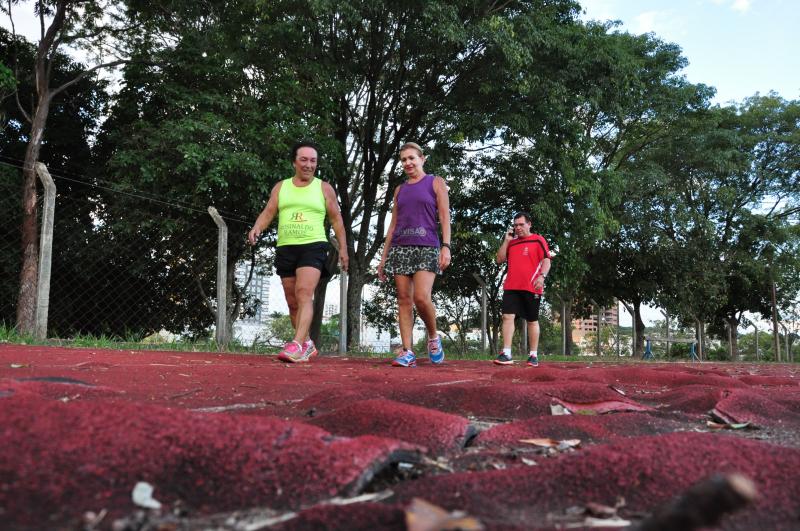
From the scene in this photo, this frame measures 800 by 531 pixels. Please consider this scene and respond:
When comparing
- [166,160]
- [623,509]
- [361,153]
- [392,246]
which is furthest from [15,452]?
[361,153]

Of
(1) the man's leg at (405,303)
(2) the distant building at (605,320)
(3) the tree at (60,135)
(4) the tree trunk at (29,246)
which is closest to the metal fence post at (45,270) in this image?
(1) the man's leg at (405,303)

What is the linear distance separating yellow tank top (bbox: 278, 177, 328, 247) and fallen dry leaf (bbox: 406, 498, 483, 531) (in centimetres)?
416

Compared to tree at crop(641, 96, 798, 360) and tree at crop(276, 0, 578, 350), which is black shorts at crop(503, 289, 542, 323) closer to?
tree at crop(276, 0, 578, 350)

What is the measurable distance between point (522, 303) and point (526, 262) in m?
0.42

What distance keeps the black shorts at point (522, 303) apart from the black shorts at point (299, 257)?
2079mm

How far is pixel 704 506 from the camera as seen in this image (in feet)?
1.67

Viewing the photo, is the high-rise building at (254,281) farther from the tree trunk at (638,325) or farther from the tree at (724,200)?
the tree trunk at (638,325)

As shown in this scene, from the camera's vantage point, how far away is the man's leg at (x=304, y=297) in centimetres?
472

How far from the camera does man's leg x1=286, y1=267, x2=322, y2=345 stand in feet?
15.5

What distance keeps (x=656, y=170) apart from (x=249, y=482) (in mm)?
18502

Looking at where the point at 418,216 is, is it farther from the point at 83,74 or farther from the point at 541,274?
the point at 83,74

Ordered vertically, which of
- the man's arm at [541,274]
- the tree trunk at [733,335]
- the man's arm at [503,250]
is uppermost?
the man's arm at [503,250]

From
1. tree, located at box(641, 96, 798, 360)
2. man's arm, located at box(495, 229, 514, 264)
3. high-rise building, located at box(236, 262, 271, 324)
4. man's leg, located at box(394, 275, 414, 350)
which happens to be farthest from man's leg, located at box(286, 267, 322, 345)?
tree, located at box(641, 96, 798, 360)

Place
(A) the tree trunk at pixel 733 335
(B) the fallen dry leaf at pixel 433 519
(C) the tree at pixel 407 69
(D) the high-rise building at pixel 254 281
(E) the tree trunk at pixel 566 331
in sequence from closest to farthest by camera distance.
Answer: (B) the fallen dry leaf at pixel 433 519
(C) the tree at pixel 407 69
(D) the high-rise building at pixel 254 281
(E) the tree trunk at pixel 566 331
(A) the tree trunk at pixel 733 335
